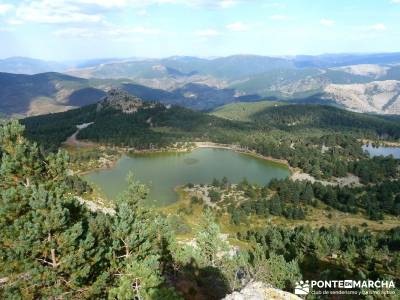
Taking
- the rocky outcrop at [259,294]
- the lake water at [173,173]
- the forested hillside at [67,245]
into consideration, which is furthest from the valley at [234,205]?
the rocky outcrop at [259,294]

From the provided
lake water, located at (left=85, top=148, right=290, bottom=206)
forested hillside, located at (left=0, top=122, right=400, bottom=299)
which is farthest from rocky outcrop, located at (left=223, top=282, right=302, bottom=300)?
lake water, located at (left=85, top=148, right=290, bottom=206)

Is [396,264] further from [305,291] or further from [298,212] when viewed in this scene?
[298,212]

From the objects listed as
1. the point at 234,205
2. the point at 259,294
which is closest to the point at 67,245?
the point at 259,294

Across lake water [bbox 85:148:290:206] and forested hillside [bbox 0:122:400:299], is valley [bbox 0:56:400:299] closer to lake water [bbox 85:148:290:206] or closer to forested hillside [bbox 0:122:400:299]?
forested hillside [bbox 0:122:400:299]

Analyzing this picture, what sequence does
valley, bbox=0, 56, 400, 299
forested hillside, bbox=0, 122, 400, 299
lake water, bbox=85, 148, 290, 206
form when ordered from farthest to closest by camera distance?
lake water, bbox=85, 148, 290, 206
valley, bbox=0, 56, 400, 299
forested hillside, bbox=0, 122, 400, 299

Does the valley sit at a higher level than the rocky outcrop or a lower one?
lower

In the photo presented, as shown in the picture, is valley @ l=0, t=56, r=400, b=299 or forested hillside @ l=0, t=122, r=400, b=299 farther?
valley @ l=0, t=56, r=400, b=299
